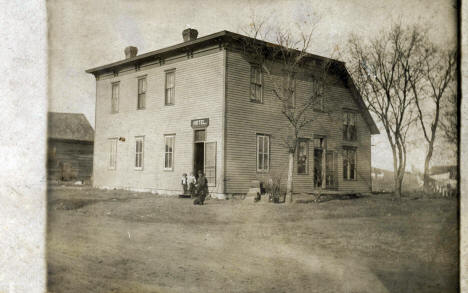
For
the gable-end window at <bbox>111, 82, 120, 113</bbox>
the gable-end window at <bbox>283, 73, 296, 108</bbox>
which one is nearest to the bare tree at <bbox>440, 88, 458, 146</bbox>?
the gable-end window at <bbox>283, 73, 296, 108</bbox>

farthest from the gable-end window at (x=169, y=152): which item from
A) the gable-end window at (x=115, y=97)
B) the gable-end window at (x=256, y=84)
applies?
the gable-end window at (x=256, y=84)

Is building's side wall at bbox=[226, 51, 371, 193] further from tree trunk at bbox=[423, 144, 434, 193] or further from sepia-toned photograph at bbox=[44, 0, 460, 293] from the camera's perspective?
tree trunk at bbox=[423, 144, 434, 193]

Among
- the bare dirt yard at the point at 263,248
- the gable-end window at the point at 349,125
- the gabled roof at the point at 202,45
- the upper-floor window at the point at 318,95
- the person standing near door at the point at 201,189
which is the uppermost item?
the gabled roof at the point at 202,45

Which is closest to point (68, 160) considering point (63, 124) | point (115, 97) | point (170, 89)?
point (63, 124)

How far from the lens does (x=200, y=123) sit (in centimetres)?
582

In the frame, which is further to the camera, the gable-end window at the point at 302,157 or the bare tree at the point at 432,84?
the gable-end window at the point at 302,157

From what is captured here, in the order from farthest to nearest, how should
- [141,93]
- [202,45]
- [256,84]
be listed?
[141,93], [202,45], [256,84]

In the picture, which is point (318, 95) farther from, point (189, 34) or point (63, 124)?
point (63, 124)

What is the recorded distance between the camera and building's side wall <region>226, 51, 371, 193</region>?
519 centimetres

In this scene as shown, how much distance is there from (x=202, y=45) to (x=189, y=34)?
255 millimetres

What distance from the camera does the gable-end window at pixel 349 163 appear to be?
207 inches

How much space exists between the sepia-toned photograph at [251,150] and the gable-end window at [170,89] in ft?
0.09

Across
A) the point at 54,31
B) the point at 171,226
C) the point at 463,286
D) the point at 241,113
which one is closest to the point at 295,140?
the point at 241,113

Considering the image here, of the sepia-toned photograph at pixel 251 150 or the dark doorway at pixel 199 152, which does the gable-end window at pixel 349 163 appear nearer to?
the sepia-toned photograph at pixel 251 150
